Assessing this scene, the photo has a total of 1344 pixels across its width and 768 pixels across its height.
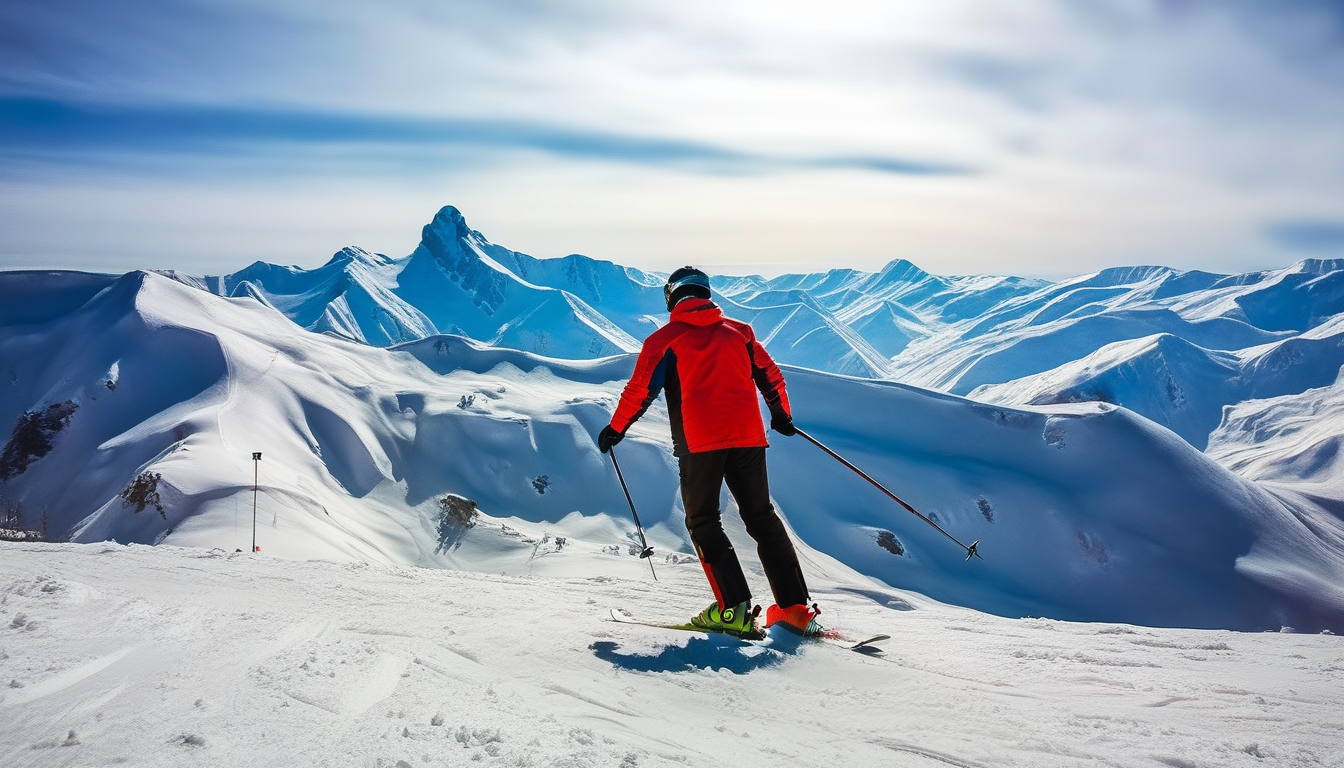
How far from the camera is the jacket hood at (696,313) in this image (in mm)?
6051

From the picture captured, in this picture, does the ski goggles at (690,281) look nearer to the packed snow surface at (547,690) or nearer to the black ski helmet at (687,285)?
Result: the black ski helmet at (687,285)

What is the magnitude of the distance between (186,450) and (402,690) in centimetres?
4001

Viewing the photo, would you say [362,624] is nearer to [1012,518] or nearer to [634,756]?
[634,756]

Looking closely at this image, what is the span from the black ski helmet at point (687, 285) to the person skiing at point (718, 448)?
23 cm

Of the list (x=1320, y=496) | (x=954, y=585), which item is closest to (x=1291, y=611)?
(x=954, y=585)

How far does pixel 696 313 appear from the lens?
19.9 ft

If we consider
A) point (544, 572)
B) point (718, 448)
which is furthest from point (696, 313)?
point (544, 572)

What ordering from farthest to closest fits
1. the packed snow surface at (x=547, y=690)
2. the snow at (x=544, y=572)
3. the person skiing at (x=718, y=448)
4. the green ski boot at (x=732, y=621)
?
1. the person skiing at (x=718, y=448)
2. the green ski boot at (x=732, y=621)
3. the snow at (x=544, y=572)
4. the packed snow surface at (x=547, y=690)

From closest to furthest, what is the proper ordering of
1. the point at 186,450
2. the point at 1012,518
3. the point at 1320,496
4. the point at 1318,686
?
the point at 1318,686 < the point at 186,450 < the point at 1012,518 < the point at 1320,496

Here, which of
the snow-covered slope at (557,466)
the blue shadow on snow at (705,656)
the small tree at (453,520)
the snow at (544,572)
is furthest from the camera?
the small tree at (453,520)

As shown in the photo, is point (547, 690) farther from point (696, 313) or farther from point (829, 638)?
point (696, 313)

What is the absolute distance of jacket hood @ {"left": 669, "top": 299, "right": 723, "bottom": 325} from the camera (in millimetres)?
6051

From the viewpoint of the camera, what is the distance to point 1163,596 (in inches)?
2542

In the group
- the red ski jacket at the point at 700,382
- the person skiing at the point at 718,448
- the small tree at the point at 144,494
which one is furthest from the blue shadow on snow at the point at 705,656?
the small tree at the point at 144,494
